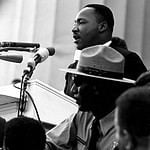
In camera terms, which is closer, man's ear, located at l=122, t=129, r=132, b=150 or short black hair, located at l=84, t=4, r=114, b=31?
man's ear, located at l=122, t=129, r=132, b=150

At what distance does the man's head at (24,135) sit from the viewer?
1.29 m

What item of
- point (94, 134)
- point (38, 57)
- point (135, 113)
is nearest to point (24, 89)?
point (38, 57)

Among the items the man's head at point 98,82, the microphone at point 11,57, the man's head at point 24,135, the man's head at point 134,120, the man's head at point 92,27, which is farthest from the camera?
the man's head at point 92,27

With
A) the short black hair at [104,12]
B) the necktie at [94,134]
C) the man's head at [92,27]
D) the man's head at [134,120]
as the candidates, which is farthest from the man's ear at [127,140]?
the short black hair at [104,12]

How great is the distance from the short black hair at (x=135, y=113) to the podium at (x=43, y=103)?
0.85m

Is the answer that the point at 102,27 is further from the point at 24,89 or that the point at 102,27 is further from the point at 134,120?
the point at 134,120

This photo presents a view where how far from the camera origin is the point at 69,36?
322 centimetres

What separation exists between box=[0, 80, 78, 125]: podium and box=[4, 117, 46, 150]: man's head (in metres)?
0.45

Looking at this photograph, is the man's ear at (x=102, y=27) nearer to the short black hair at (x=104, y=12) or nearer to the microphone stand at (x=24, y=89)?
the short black hair at (x=104, y=12)

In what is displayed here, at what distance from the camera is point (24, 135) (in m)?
1.30

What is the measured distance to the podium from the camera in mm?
1801

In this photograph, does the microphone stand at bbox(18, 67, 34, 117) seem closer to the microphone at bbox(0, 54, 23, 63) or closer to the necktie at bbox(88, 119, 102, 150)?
the microphone at bbox(0, 54, 23, 63)

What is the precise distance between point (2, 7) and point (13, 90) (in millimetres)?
2193

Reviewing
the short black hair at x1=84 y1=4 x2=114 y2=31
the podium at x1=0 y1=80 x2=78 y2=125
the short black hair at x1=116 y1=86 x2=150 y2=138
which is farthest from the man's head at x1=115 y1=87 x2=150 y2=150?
the short black hair at x1=84 y1=4 x2=114 y2=31
